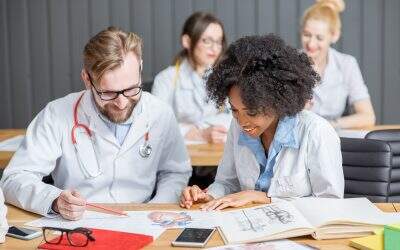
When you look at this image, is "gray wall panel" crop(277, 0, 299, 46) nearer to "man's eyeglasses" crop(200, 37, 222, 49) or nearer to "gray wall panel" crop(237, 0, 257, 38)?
"gray wall panel" crop(237, 0, 257, 38)

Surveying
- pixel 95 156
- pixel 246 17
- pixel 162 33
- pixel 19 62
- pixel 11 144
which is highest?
pixel 246 17

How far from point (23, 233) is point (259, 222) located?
0.66 metres

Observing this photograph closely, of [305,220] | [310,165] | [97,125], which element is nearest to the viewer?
[305,220]

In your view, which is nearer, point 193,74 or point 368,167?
point 368,167

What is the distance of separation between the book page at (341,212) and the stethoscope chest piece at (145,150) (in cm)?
74

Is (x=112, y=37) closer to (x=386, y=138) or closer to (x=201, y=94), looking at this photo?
→ (x=386, y=138)

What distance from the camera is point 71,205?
188cm

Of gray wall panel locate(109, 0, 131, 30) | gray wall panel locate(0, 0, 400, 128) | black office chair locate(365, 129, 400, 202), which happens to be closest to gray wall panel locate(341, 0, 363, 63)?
gray wall panel locate(0, 0, 400, 128)

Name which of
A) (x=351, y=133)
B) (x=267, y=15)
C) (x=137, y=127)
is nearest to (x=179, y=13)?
(x=267, y=15)

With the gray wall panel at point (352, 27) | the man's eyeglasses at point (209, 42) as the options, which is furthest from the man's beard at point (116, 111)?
the gray wall panel at point (352, 27)

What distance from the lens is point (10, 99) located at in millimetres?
4824

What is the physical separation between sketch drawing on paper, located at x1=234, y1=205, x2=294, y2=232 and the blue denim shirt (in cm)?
28

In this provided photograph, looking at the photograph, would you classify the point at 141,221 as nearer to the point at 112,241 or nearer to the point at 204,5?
the point at 112,241

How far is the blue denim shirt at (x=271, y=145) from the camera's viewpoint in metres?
2.09
